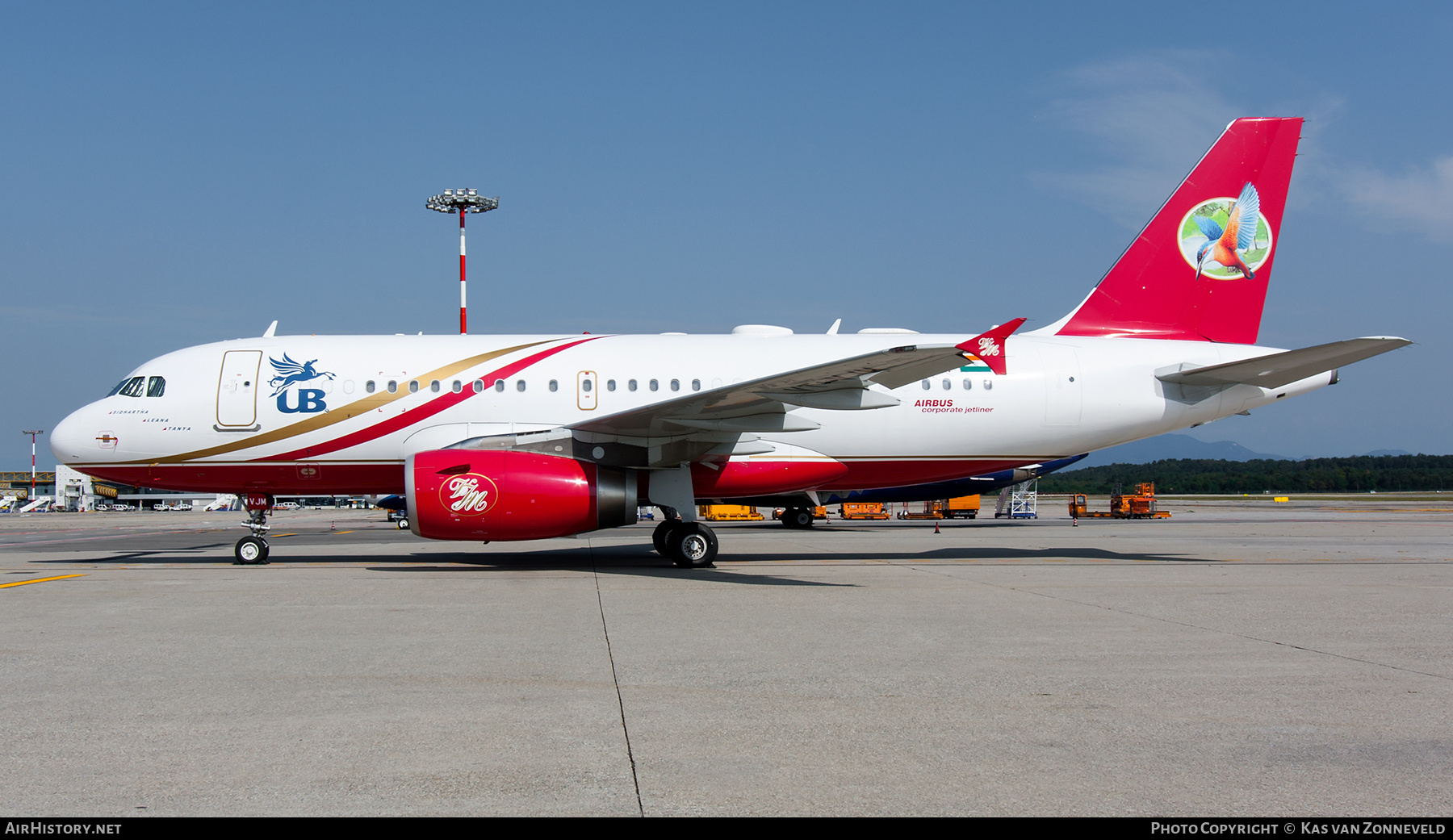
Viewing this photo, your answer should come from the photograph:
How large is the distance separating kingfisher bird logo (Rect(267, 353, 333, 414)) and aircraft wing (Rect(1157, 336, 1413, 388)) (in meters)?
14.1

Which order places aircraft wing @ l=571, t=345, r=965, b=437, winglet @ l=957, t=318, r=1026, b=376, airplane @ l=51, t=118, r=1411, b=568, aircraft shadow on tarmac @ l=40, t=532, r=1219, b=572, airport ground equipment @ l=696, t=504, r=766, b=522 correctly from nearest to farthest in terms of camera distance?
winglet @ l=957, t=318, r=1026, b=376
aircraft wing @ l=571, t=345, r=965, b=437
airplane @ l=51, t=118, r=1411, b=568
aircraft shadow on tarmac @ l=40, t=532, r=1219, b=572
airport ground equipment @ l=696, t=504, r=766, b=522

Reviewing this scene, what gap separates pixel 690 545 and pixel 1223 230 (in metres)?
11.1

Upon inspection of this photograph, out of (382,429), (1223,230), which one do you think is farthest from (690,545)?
(1223,230)

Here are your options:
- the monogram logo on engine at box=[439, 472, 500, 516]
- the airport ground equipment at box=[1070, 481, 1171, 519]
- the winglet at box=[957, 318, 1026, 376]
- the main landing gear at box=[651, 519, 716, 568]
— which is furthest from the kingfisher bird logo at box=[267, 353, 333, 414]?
the airport ground equipment at box=[1070, 481, 1171, 519]

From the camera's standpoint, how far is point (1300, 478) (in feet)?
364

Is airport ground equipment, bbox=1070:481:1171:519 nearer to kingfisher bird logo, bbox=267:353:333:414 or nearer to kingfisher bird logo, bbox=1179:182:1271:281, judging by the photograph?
kingfisher bird logo, bbox=1179:182:1271:281

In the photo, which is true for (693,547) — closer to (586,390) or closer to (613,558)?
(613,558)

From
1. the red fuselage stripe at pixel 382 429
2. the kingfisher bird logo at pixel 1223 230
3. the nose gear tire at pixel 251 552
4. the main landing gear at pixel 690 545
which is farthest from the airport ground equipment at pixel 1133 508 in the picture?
the nose gear tire at pixel 251 552

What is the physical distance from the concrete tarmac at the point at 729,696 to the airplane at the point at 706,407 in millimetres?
2484

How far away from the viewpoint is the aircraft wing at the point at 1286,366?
13.1m

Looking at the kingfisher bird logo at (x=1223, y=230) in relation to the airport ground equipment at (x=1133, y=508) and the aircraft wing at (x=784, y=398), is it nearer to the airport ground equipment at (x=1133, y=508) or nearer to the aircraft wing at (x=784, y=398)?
the aircraft wing at (x=784, y=398)

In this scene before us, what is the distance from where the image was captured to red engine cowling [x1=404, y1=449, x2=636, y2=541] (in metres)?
12.3

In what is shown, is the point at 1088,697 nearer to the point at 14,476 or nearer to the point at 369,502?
the point at 369,502

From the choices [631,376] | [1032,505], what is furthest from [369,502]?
[631,376]
